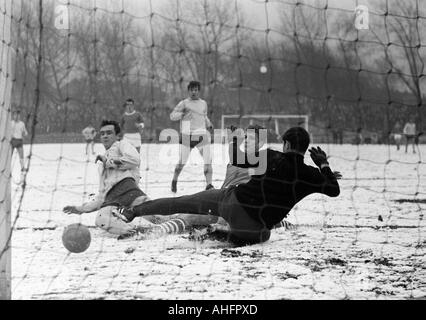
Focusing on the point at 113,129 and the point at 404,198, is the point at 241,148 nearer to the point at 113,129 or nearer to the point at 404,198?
the point at 113,129

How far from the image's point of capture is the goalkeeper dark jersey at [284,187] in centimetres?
435

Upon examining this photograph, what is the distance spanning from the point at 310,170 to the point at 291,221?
1410mm

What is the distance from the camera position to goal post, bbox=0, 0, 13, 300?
339cm

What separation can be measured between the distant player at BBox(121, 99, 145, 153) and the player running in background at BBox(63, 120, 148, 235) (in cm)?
422

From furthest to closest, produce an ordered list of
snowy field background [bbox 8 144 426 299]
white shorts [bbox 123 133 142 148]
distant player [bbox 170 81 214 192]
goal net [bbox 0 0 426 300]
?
white shorts [bbox 123 133 142 148] < distant player [bbox 170 81 214 192] < goal net [bbox 0 0 426 300] < snowy field background [bbox 8 144 426 299]

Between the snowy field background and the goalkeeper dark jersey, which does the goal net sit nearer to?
the snowy field background

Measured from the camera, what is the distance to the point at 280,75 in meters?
9.44

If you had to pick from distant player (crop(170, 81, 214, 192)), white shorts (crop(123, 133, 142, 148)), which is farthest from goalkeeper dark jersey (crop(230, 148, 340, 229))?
white shorts (crop(123, 133, 142, 148))

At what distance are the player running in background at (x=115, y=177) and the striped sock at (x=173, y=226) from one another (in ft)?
1.42

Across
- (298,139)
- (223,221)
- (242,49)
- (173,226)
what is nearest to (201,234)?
(173,226)

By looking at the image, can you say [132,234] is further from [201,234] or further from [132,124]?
[132,124]

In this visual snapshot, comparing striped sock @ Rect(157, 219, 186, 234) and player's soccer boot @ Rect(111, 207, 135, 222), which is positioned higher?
player's soccer boot @ Rect(111, 207, 135, 222)

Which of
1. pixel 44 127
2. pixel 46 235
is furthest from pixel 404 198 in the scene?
pixel 44 127

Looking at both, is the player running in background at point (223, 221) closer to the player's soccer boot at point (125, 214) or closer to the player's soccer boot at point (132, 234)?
the player's soccer boot at point (132, 234)
